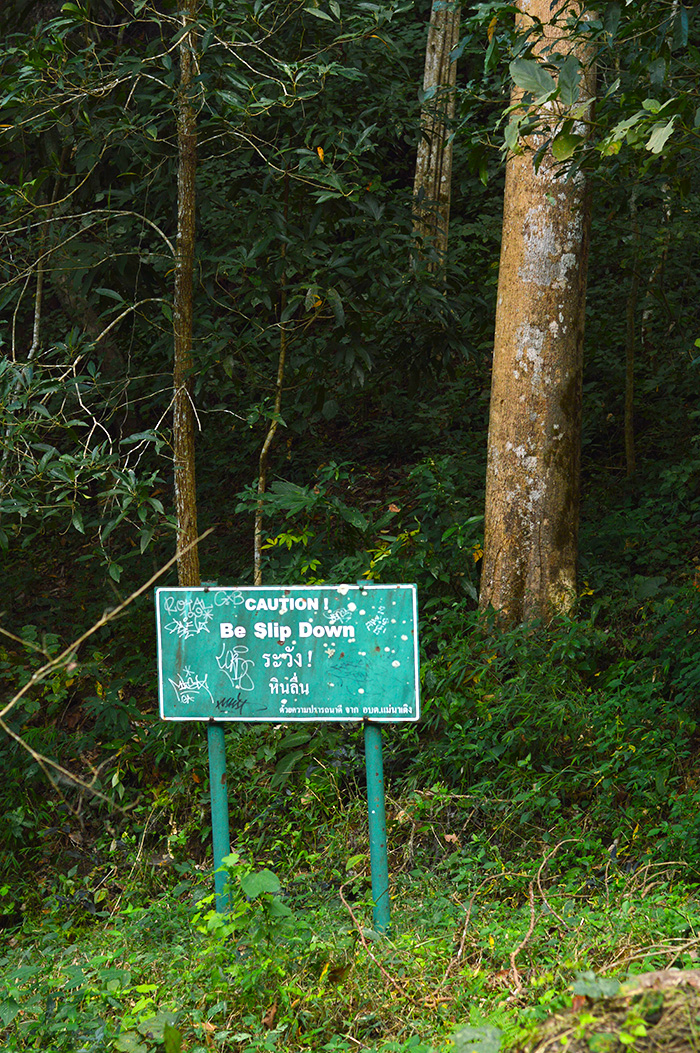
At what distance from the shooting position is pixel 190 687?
3.83 metres

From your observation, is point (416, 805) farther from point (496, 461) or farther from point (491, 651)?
point (496, 461)

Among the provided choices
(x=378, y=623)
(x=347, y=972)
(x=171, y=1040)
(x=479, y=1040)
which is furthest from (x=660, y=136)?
(x=171, y=1040)

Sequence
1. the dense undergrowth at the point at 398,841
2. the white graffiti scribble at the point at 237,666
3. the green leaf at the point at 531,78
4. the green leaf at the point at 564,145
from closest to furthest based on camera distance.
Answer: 1. the dense undergrowth at the point at 398,841
2. the green leaf at the point at 531,78
3. the green leaf at the point at 564,145
4. the white graffiti scribble at the point at 237,666

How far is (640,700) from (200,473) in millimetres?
5165

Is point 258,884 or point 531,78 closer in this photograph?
point 258,884

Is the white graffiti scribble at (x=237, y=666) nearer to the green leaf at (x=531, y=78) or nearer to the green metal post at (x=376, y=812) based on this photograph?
the green metal post at (x=376, y=812)

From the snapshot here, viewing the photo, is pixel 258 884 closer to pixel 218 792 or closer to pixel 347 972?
pixel 347 972

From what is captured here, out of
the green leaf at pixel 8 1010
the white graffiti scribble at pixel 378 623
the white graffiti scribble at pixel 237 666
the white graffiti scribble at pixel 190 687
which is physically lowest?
the green leaf at pixel 8 1010

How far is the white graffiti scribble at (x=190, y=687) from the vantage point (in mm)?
3812

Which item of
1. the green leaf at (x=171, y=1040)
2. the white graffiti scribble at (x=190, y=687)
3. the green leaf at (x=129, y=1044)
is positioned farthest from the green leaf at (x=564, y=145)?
the green leaf at (x=129, y=1044)

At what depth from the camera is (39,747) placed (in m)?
6.10

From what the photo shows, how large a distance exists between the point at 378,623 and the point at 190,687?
84 centimetres

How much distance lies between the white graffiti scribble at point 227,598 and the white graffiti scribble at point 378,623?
1.78 ft

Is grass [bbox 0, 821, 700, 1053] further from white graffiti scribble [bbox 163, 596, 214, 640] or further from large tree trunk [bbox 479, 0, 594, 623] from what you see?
large tree trunk [bbox 479, 0, 594, 623]
